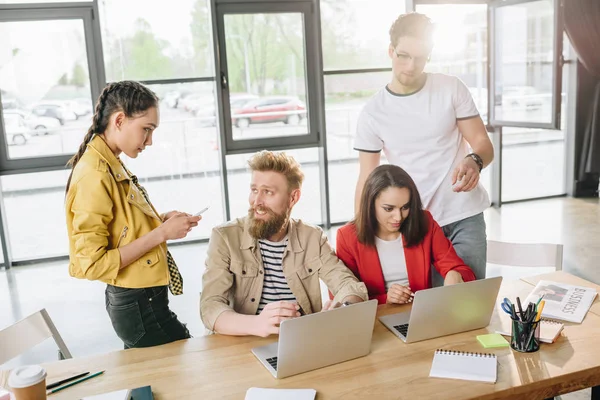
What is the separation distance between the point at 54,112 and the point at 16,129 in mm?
344

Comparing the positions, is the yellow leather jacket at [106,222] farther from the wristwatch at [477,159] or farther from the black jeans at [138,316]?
the wristwatch at [477,159]

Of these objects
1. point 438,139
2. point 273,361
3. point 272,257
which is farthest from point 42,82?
point 273,361

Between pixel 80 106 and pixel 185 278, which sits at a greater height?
pixel 80 106

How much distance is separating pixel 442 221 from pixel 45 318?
154 centimetres

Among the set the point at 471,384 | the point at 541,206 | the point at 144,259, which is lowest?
the point at 541,206

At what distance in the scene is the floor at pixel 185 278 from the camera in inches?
143

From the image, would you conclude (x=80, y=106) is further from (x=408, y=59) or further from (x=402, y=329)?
(x=402, y=329)

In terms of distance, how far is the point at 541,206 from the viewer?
21.1 ft

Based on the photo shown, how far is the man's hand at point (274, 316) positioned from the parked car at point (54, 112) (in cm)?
408

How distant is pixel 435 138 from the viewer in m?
2.35

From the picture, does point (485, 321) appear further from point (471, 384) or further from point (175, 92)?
point (175, 92)

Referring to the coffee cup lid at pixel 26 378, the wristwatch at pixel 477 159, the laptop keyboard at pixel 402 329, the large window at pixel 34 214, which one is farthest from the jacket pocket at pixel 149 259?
the large window at pixel 34 214

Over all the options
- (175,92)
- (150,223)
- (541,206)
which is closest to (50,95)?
(175,92)

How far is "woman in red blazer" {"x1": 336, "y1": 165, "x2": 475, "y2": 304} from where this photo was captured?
213 cm
